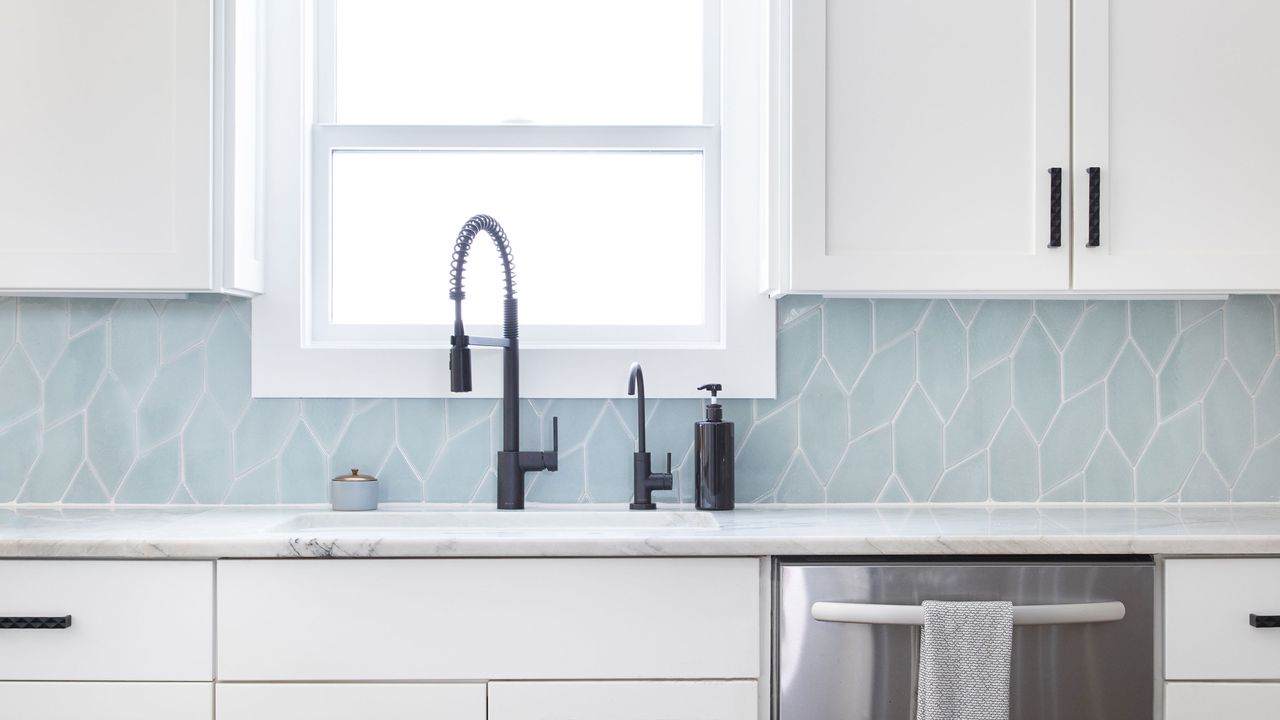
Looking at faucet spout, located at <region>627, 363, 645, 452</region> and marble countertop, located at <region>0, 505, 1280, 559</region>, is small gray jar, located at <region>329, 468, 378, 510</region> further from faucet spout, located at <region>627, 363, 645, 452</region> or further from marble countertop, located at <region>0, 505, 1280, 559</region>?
faucet spout, located at <region>627, 363, 645, 452</region>

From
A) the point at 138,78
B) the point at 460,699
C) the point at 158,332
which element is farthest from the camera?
the point at 158,332

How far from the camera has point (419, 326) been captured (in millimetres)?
2084

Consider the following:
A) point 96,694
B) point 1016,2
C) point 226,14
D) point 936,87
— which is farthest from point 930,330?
point 96,694

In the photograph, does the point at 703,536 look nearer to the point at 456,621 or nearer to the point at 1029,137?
the point at 456,621

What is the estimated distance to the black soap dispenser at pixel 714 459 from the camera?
1867 mm

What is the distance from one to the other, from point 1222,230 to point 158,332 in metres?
2.14

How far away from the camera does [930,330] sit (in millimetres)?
2045

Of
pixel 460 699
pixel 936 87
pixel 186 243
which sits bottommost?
pixel 460 699

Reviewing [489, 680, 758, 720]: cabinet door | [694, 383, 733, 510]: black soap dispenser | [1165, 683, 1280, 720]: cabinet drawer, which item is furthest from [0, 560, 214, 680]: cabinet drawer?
[1165, 683, 1280, 720]: cabinet drawer

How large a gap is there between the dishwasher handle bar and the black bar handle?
0.65 metres

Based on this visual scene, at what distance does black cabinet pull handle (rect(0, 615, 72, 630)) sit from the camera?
1495mm

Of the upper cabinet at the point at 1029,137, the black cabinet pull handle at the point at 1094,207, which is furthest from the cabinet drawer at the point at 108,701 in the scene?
the black cabinet pull handle at the point at 1094,207

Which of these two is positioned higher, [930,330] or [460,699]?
[930,330]

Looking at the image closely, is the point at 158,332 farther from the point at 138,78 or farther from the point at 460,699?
the point at 460,699
